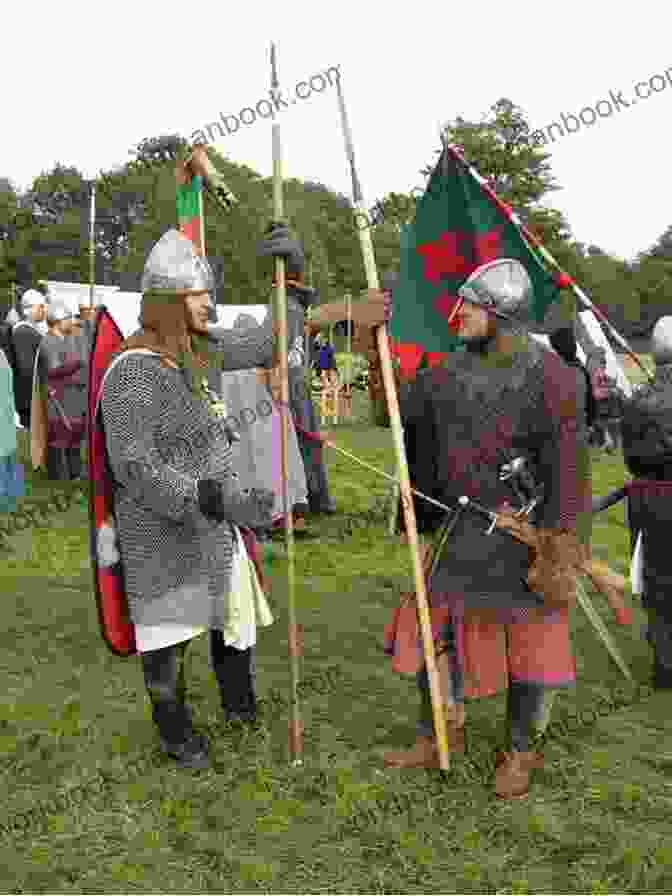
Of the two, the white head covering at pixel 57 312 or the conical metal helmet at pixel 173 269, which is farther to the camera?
the white head covering at pixel 57 312

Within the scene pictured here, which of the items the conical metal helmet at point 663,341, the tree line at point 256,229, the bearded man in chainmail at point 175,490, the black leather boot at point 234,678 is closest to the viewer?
the bearded man in chainmail at point 175,490

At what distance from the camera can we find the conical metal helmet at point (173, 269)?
354 cm

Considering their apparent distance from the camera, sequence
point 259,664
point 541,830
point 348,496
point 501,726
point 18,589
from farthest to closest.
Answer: point 348,496
point 18,589
point 259,664
point 501,726
point 541,830

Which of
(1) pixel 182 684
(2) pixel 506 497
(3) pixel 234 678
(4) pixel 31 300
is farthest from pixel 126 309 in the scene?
(2) pixel 506 497

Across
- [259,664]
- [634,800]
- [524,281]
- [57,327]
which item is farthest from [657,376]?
[57,327]

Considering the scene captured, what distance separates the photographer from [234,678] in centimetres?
411

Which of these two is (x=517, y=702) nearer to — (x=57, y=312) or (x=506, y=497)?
(x=506, y=497)

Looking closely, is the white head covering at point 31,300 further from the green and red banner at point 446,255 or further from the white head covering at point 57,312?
the green and red banner at point 446,255

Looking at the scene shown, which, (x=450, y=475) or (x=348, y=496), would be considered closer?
(x=450, y=475)

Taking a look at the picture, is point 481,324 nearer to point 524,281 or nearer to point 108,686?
point 524,281

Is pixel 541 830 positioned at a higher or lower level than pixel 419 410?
lower

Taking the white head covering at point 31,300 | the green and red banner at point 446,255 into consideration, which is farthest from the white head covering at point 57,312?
the green and red banner at point 446,255

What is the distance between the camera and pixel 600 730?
4.21m

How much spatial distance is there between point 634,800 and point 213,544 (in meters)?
1.66
